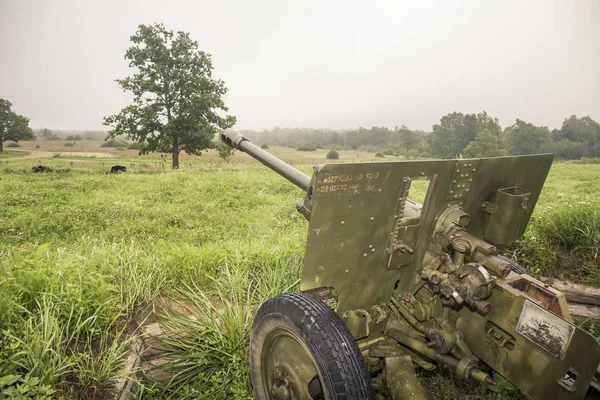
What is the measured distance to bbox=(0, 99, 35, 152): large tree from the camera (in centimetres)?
1642

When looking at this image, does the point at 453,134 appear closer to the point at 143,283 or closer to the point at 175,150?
the point at 175,150

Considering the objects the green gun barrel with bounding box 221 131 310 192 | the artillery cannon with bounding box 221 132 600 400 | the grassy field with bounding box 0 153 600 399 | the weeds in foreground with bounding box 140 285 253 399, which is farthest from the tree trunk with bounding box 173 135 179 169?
the artillery cannon with bounding box 221 132 600 400

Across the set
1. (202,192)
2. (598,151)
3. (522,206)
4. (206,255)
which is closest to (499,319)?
(522,206)

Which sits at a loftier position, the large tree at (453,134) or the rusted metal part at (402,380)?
the large tree at (453,134)

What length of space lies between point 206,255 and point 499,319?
3.31 meters

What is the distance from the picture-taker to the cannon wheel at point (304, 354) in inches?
71.1

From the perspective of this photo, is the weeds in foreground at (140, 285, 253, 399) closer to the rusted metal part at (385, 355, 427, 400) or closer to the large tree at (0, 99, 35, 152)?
the rusted metal part at (385, 355, 427, 400)

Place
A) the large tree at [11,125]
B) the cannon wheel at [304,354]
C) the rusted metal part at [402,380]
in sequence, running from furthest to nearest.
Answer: the large tree at [11,125] → the rusted metal part at [402,380] → the cannon wheel at [304,354]

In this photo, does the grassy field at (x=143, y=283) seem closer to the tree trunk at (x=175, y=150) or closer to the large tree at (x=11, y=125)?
the large tree at (x=11, y=125)

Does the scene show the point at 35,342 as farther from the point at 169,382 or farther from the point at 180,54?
the point at 180,54

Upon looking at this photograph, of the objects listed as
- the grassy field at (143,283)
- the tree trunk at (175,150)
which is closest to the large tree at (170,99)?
the tree trunk at (175,150)

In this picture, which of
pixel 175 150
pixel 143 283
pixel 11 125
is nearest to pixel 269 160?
pixel 143 283

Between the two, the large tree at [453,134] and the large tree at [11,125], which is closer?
the large tree at [11,125]

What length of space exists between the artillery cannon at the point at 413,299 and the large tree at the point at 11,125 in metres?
20.9
